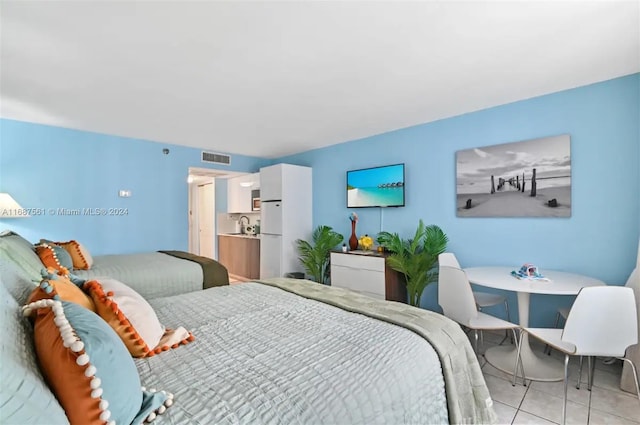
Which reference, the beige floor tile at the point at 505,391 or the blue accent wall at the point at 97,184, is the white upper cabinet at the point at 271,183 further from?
the beige floor tile at the point at 505,391

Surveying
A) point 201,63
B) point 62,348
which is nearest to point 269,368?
point 62,348

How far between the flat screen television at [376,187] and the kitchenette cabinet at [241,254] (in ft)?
7.22

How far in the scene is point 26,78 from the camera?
2543 millimetres

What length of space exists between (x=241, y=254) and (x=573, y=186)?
17.1 ft

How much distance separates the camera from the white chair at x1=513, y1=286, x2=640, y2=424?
177 cm

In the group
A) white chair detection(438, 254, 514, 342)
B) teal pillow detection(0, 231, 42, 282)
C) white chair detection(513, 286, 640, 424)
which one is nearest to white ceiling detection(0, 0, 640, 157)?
teal pillow detection(0, 231, 42, 282)

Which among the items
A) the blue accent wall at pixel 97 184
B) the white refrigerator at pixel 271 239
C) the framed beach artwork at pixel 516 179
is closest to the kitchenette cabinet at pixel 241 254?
the white refrigerator at pixel 271 239

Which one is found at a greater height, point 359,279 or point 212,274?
point 212,274

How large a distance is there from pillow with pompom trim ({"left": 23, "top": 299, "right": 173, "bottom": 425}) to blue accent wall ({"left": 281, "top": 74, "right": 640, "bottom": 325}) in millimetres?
3373

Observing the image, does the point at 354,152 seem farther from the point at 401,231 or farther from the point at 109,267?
the point at 109,267

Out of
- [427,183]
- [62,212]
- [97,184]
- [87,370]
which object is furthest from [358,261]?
[62,212]

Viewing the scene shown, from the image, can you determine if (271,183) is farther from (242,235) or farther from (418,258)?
(418,258)

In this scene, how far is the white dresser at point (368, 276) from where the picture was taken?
377 centimetres

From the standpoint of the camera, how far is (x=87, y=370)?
2.37ft
